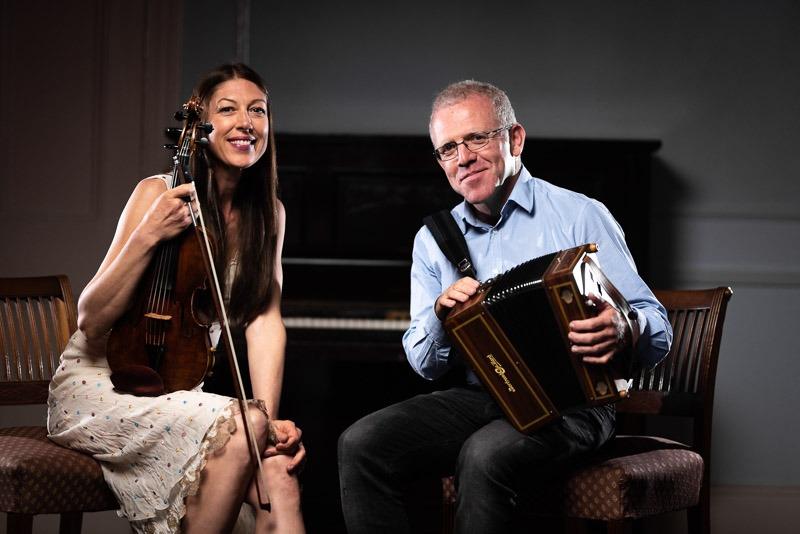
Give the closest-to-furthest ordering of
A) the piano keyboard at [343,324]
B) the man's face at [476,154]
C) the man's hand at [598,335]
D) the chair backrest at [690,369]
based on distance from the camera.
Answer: the man's hand at [598,335]
the man's face at [476,154]
the chair backrest at [690,369]
the piano keyboard at [343,324]

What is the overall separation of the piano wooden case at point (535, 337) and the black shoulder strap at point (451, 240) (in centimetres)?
28

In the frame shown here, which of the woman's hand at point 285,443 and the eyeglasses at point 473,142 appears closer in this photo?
the woman's hand at point 285,443

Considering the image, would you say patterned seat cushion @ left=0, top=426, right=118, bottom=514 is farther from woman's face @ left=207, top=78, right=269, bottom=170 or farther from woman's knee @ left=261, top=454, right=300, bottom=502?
woman's face @ left=207, top=78, right=269, bottom=170

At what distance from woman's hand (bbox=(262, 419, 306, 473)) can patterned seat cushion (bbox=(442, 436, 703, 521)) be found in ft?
1.34

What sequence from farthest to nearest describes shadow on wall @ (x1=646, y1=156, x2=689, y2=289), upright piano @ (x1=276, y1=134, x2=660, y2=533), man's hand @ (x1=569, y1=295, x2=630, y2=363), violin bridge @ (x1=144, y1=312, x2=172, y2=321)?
shadow on wall @ (x1=646, y1=156, x2=689, y2=289) < upright piano @ (x1=276, y1=134, x2=660, y2=533) < violin bridge @ (x1=144, y1=312, x2=172, y2=321) < man's hand @ (x1=569, y1=295, x2=630, y2=363)

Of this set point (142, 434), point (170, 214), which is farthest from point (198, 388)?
point (170, 214)

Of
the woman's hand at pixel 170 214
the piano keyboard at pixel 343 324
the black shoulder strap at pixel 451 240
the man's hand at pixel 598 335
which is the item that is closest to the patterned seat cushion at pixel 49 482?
the woman's hand at pixel 170 214

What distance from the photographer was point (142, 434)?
187cm

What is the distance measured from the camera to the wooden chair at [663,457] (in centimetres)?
199

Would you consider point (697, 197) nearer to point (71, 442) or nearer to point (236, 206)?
point (236, 206)

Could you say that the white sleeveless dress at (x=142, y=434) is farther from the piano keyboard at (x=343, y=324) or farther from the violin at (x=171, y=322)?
the piano keyboard at (x=343, y=324)

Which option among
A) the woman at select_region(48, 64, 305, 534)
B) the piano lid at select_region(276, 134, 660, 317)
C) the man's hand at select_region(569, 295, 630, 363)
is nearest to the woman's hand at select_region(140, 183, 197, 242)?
the woman at select_region(48, 64, 305, 534)

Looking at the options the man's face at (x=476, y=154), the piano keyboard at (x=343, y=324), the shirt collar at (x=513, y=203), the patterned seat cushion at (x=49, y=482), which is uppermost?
the man's face at (x=476, y=154)

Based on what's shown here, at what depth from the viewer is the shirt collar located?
2309 millimetres
